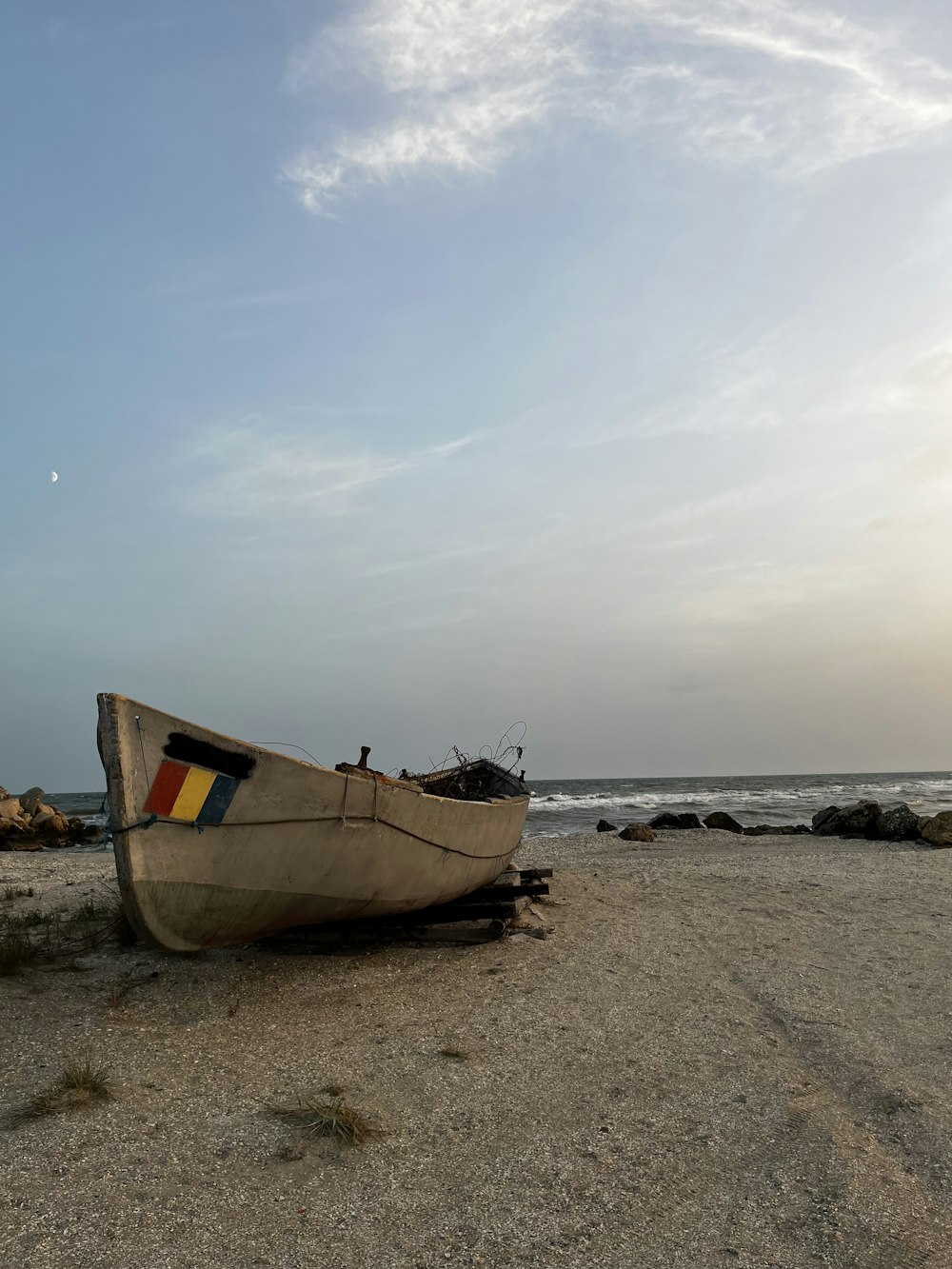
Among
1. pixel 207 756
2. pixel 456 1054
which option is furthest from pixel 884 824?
pixel 207 756

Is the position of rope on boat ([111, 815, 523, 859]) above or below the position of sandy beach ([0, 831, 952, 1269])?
above

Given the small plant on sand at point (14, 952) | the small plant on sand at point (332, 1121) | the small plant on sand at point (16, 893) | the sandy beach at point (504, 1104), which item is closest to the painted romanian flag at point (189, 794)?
the sandy beach at point (504, 1104)

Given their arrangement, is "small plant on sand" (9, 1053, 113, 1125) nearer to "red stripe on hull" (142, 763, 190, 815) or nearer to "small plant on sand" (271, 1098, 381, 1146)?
"small plant on sand" (271, 1098, 381, 1146)

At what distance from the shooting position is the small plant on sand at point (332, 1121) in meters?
3.58

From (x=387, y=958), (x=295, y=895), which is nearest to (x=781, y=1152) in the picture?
(x=295, y=895)

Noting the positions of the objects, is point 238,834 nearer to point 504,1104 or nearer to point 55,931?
point 504,1104

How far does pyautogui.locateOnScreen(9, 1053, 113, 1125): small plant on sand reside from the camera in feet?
12.3

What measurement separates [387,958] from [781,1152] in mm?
3827

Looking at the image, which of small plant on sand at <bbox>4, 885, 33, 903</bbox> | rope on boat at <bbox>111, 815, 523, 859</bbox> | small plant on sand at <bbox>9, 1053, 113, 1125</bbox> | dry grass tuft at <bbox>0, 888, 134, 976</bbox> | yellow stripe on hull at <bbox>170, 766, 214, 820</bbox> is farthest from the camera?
small plant on sand at <bbox>4, 885, 33, 903</bbox>

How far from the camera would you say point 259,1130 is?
3.66 m

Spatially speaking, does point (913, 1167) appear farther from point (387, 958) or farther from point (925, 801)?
point (925, 801)

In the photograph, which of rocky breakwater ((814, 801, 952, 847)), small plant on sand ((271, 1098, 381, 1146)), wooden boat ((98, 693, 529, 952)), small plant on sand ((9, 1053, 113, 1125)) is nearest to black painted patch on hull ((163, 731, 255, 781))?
wooden boat ((98, 693, 529, 952))

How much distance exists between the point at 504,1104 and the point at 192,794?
8.51ft

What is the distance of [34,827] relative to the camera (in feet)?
82.3
